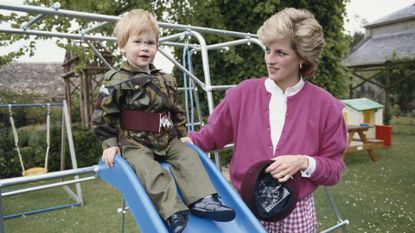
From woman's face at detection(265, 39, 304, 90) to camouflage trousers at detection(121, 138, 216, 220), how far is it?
0.53m

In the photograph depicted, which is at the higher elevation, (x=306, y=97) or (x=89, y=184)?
(x=306, y=97)

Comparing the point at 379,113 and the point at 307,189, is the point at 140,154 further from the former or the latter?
the point at 379,113

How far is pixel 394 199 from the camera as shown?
4.98m

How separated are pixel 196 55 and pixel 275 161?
686 centimetres

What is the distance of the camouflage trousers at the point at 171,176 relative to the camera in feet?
4.92

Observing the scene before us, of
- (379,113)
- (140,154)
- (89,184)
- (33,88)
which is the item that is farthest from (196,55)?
(33,88)

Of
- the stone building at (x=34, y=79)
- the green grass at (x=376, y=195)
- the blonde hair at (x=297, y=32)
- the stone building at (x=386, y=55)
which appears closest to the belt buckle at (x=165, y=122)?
the blonde hair at (x=297, y=32)

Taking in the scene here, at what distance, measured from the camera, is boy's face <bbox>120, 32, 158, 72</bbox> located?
170 centimetres

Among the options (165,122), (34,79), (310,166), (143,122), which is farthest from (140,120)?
(34,79)

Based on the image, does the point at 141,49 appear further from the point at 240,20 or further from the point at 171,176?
the point at 240,20

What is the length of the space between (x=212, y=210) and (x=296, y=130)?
0.46 meters

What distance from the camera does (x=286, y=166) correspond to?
138 centimetres

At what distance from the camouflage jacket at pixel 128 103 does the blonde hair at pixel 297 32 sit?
56 centimetres

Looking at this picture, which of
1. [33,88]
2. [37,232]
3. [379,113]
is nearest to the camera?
[37,232]
